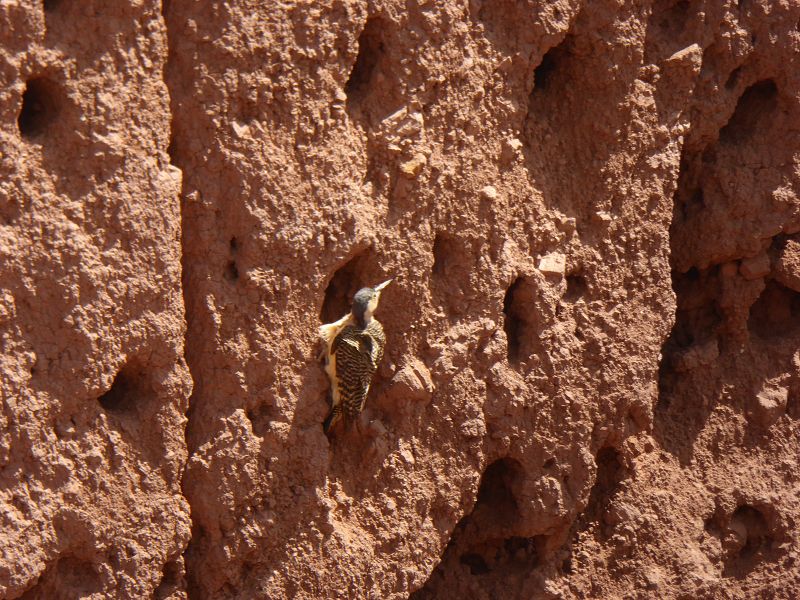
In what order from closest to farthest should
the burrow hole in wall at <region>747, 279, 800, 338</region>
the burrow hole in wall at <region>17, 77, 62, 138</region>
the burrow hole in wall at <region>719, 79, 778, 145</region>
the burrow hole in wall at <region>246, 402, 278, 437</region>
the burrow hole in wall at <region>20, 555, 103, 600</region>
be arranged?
1. the burrow hole in wall at <region>17, 77, 62, 138</region>
2. the burrow hole in wall at <region>20, 555, 103, 600</region>
3. the burrow hole in wall at <region>246, 402, 278, 437</region>
4. the burrow hole in wall at <region>719, 79, 778, 145</region>
5. the burrow hole in wall at <region>747, 279, 800, 338</region>

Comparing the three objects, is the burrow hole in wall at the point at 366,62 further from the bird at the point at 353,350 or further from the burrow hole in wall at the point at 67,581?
the burrow hole in wall at the point at 67,581

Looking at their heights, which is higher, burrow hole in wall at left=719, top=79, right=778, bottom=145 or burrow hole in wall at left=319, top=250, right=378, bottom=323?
burrow hole in wall at left=719, top=79, right=778, bottom=145

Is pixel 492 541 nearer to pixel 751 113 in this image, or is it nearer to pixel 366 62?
pixel 366 62

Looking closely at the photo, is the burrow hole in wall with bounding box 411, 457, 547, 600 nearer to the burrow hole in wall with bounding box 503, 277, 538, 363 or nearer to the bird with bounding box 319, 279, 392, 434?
the burrow hole in wall with bounding box 503, 277, 538, 363

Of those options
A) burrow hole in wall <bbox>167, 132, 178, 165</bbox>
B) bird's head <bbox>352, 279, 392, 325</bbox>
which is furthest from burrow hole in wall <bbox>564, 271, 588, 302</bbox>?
burrow hole in wall <bbox>167, 132, 178, 165</bbox>

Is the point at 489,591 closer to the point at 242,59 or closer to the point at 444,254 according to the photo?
the point at 444,254

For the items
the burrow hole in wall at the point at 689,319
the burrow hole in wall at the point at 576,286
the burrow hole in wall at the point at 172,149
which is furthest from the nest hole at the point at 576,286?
the burrow hole in wall at the point at 172,149
